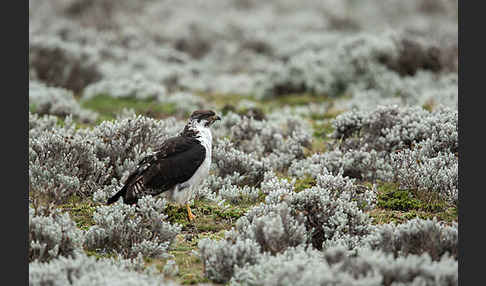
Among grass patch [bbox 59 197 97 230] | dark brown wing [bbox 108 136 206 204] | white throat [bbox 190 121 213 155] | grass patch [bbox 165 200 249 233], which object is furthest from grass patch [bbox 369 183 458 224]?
grass patch [bbox 59 197 97 230]

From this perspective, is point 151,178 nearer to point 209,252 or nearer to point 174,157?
point 174,157

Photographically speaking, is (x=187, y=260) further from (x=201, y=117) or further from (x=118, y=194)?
(x=201, y=117)

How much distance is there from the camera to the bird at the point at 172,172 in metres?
6.52

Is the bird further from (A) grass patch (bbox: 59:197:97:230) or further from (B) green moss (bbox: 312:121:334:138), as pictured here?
(B) green moss (bbox: 312:121:334:138)

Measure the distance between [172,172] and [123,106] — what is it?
7.39 metres

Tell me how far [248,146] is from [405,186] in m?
3.16

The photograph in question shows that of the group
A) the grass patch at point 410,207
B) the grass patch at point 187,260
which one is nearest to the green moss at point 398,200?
the grass patch at point 410,207

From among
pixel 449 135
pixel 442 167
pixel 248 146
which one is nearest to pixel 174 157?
pixel 248 146

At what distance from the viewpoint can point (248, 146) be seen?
967 cm

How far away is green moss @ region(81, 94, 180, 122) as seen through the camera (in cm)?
1284

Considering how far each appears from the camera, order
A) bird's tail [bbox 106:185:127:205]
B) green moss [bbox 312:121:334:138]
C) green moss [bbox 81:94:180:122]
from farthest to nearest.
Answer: green moss [bbox 81:94:180:122], green moss [bbox 312:121:334:138], bird's tail [bbox 106:185:127:205]

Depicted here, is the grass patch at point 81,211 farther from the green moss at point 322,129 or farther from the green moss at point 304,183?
the green moss at point 322,129

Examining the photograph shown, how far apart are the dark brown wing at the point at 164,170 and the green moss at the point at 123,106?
230 inches

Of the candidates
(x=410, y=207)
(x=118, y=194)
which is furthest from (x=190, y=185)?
(x=410, y=207)
